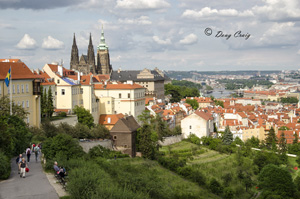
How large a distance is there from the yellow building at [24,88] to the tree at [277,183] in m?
23.1

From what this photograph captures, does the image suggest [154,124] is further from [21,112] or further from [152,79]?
[152,79]

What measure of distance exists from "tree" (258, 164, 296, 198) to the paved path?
27620 mm

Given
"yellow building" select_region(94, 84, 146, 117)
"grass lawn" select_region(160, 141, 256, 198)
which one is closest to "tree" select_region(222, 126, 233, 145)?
"grass lawn" select_region(160, 141, 256, 198)

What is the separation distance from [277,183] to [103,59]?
90.8 meters

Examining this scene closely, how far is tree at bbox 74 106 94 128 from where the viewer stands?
45422 millimetres

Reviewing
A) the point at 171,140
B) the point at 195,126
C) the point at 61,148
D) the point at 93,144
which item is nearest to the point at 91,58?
the point at 195,126

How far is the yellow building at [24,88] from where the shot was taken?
117 feet

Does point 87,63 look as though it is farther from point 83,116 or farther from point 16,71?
point 16,71

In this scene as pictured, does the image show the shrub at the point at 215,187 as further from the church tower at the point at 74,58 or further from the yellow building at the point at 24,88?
the church tower at the point at 74,58

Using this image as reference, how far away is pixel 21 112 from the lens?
1291 inches

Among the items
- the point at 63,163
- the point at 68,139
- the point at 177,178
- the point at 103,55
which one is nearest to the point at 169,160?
the point at 177,178

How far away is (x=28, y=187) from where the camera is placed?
18328mm

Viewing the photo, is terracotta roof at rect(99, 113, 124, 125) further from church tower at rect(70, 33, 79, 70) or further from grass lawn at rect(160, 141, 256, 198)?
church tower at rect(70, 33, 79, 70)

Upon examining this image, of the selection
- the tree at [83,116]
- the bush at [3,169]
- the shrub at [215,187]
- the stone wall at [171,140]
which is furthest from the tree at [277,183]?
the bush at [3,169]
